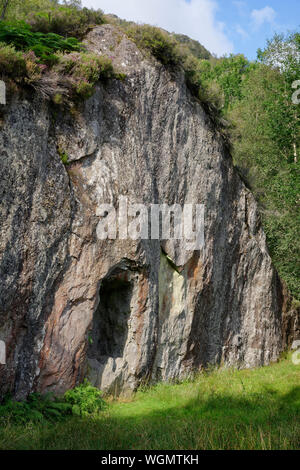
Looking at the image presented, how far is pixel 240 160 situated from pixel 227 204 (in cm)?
1688

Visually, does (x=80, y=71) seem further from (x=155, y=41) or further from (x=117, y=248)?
(x=117, y=248)

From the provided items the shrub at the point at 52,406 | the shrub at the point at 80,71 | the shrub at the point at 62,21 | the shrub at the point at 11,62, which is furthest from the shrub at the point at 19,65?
the shrub at the point at 52,406

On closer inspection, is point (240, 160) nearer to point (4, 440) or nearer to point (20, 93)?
point (20, 93)

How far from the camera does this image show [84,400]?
33.5 ft

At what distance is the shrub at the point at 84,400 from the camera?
32.4 ft

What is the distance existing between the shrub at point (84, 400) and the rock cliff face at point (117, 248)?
0.36 m

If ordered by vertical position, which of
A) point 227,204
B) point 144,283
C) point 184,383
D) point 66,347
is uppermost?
point 227,204

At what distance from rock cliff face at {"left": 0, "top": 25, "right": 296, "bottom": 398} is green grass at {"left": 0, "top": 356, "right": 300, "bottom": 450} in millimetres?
1224

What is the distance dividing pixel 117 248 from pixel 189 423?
4.52 metres

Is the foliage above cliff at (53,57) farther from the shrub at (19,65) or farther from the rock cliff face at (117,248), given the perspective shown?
the rock cliff face at (117,248)

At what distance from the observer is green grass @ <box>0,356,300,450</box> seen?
7.53 m

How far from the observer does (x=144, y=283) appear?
41.3 feet

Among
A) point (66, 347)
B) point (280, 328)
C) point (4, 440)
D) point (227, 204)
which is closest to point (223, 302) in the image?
point (227, 204)

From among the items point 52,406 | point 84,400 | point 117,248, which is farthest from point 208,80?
point 52,406
